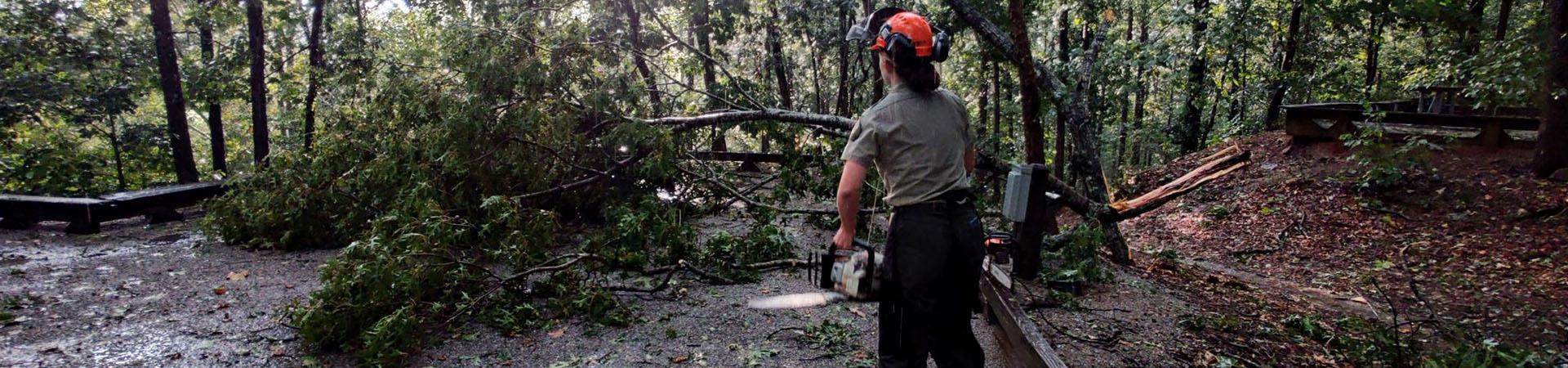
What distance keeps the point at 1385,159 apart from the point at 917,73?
35.4 ft

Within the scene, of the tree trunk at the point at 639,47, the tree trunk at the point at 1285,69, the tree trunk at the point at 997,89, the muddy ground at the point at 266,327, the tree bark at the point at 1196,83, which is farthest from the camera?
the tree trunk at the point at 1285,69

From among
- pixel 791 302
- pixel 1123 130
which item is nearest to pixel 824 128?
pixel 791 302

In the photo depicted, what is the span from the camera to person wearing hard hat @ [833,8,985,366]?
126 inches

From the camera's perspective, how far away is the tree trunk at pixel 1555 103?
912cm

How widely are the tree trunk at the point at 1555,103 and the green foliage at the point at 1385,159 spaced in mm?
1084

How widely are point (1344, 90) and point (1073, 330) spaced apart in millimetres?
14680

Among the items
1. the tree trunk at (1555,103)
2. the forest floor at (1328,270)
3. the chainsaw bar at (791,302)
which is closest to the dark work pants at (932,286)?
the forest floor at (1328,270)

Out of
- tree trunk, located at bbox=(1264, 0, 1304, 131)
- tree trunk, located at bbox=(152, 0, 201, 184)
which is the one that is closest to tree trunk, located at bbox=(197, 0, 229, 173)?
tree trunk, located at bbox=(152, 0, 201, 184)

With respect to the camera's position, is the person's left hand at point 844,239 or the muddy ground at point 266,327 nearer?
the person's left hand at point 844,239

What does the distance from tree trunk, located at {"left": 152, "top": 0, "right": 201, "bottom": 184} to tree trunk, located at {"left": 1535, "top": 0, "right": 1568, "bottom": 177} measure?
57.9 ft

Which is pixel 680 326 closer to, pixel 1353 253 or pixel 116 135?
pixel 1353 253

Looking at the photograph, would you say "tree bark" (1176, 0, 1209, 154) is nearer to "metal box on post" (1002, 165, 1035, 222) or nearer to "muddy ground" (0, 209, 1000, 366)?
"metal box on post" (1002, 165, 1035, 222)

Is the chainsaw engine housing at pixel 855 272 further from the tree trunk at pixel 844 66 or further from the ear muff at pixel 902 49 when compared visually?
the tree trunk at pixel 844 66

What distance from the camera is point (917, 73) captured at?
10.5 feet
